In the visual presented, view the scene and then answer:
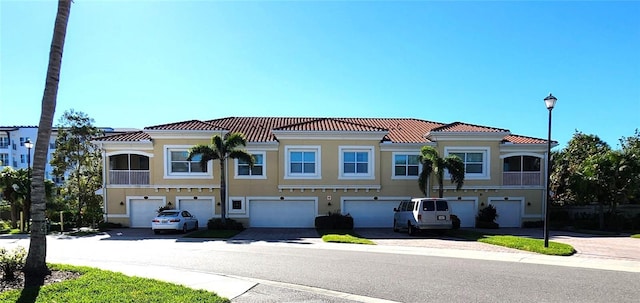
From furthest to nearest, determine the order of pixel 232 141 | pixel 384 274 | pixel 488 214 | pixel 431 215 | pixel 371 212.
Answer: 1. pixel 371 212
2. pixel 488 214
3. pixel 232 141
4. pixel 431 215
5. pixel 384 274

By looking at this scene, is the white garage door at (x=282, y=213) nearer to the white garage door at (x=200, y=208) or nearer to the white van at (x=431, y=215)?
the white garage door at (x=200, y=208)

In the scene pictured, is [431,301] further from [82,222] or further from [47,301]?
[82,222]

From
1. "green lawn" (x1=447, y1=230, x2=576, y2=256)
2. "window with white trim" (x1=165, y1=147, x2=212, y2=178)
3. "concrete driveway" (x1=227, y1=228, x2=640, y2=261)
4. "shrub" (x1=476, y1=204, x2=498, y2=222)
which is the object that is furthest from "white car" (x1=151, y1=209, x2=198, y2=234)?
"shrub" (x1=476, y1=204, x2=498, y2=222)

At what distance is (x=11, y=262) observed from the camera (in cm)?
762

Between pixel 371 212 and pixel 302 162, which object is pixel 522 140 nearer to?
pixel 371 212

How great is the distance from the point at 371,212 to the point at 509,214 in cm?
911

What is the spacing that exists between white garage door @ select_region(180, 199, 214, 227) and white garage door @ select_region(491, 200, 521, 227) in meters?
18.6

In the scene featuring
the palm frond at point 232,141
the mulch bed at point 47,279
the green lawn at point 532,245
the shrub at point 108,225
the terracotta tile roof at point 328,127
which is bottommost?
the shrub at point 108,225

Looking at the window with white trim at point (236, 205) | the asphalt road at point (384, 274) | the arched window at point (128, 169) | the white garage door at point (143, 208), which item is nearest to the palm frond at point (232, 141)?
the window with white trim at point (236, 205)

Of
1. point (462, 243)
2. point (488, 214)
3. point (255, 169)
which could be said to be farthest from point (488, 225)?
point (255, 169)

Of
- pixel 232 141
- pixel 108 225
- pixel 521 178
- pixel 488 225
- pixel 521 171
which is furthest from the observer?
Result: pixel 521 171

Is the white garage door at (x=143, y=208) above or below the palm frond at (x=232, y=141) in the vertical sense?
below

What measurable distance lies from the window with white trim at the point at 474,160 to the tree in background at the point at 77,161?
2408cm

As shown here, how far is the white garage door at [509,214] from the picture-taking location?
24.6 metres
